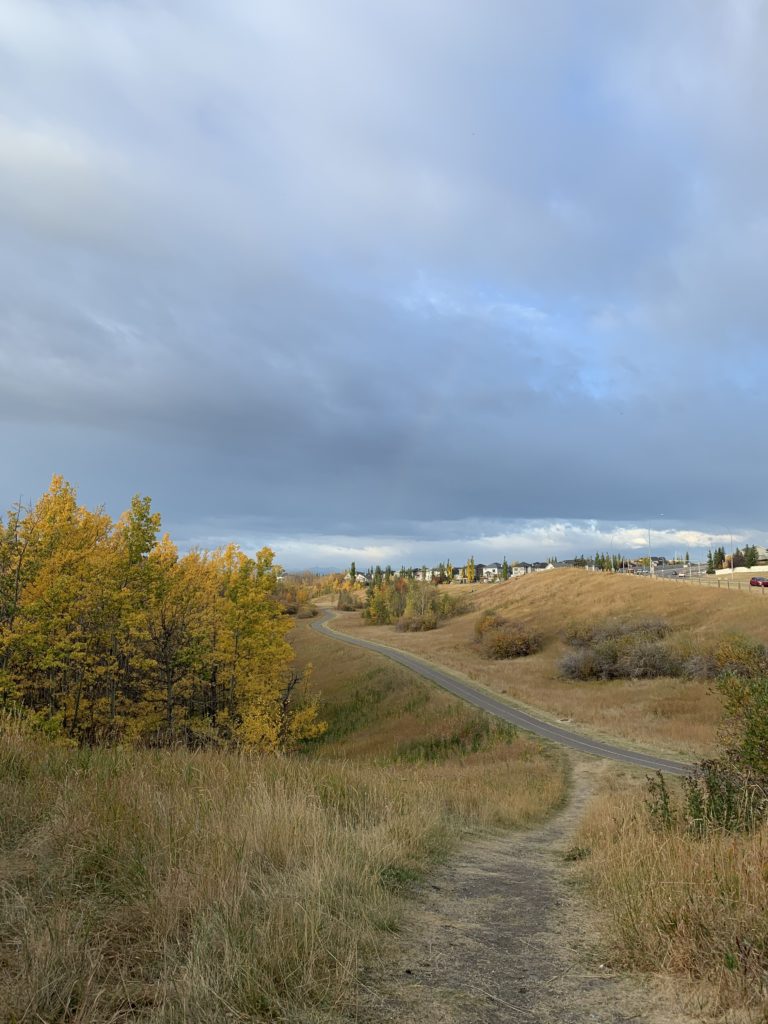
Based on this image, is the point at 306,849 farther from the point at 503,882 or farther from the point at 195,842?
the point at 503,882

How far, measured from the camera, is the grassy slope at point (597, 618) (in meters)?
38.0

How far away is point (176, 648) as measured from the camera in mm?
32719

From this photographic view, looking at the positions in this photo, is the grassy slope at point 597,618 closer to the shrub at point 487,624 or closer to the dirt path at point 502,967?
the shrub at point 487,624

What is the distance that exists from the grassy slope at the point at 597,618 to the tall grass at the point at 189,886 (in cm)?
1070

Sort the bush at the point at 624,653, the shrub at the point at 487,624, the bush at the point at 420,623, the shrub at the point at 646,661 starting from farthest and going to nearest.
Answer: the bush at the point at 420,623 < the shrub at the point at 487,624 < the bush at the point at 624,653 < the shrub at the point at 646,661

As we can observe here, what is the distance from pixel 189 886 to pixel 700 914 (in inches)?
138

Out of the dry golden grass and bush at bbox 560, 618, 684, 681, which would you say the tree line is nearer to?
the dry golden grass

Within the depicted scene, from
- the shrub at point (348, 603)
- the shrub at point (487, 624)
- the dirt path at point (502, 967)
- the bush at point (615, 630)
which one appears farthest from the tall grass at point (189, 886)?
the shrub at point (348, 603)

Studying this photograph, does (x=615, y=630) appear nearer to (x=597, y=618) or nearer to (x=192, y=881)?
(x=597, y=618)

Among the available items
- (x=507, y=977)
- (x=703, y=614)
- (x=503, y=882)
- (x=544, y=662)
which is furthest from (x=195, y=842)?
(x=703, y=614)

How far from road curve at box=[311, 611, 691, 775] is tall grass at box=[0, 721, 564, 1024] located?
19678mm

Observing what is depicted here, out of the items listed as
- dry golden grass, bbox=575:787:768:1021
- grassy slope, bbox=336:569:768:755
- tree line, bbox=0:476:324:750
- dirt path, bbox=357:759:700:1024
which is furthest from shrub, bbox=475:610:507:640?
dry golden grass, bbox=575:787:768:1021

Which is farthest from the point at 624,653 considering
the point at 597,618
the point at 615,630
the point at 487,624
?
the point at 487,624

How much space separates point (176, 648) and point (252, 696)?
6.59 meters
